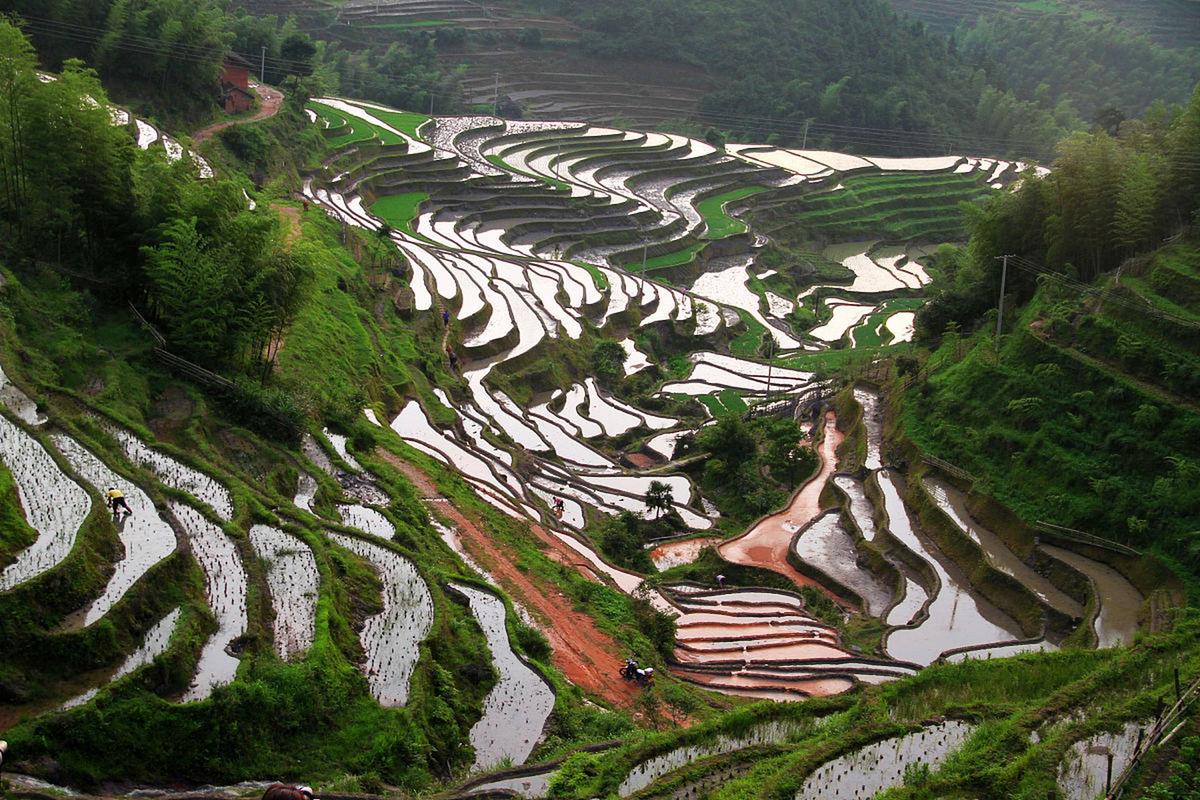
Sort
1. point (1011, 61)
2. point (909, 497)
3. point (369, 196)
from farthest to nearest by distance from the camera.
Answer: point (1011, 61) → point (369, 196) → point (909, 497)

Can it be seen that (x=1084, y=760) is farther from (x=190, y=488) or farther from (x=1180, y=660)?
(x=190, y=488)

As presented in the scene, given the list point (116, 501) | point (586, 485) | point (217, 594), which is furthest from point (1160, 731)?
point (586, 485)

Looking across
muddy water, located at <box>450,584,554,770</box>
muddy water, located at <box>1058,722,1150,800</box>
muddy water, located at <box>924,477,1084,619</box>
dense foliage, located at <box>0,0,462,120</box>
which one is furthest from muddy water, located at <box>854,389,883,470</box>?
dense foliage, located at <box>0,0,462,120</box>

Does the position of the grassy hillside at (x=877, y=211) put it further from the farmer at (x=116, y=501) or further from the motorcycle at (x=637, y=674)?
the farmer at (x=116, y=501)

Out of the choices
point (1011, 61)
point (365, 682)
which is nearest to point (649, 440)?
point (365, 682)

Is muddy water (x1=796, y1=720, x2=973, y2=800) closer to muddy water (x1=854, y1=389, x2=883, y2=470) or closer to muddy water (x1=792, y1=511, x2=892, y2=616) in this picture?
muddy water (x1=792, y1=511, x2=892, y2=616)

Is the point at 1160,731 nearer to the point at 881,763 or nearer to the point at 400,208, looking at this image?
the point at 881,763
